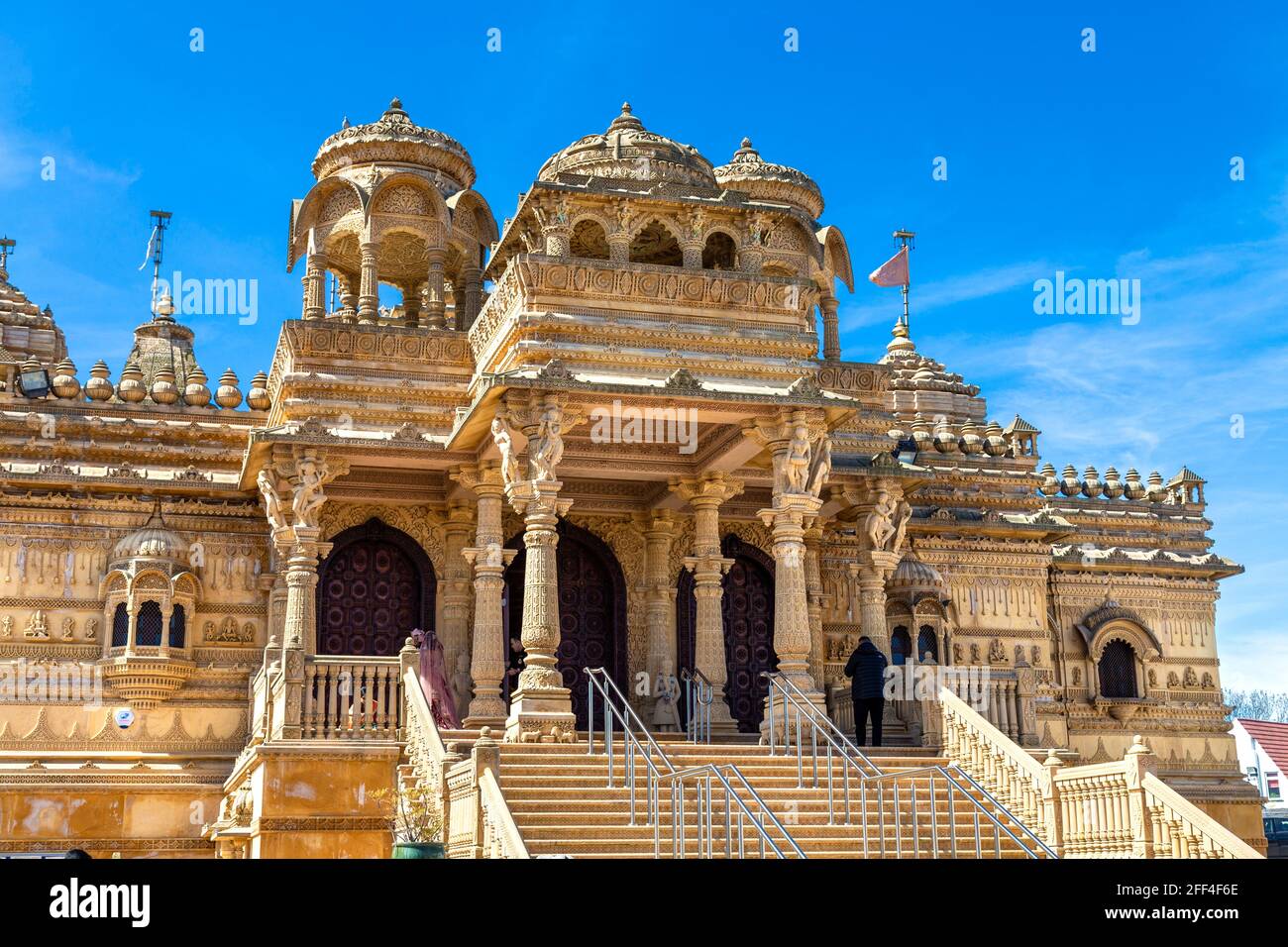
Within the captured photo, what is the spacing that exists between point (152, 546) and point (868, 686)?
408 inches

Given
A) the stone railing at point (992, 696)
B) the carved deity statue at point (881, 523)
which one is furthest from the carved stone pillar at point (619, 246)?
the stone railing at point (992, 696)

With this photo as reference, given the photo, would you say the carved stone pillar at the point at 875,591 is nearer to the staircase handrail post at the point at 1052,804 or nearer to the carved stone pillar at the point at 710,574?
the carved stone pillar at the point at 710,574

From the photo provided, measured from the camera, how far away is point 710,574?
820 inches

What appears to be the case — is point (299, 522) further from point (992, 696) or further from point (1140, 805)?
point (1140, 805)

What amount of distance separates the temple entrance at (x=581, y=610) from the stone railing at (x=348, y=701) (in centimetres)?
463

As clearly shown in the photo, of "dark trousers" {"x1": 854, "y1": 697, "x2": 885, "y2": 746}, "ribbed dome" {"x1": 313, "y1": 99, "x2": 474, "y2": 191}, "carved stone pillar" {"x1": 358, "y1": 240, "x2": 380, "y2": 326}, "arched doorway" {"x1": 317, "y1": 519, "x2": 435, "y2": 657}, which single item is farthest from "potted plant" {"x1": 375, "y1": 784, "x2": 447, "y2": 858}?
"ribbed dome" {"x1": 313, "y1": 99, "x2": 474, "y2": 191}

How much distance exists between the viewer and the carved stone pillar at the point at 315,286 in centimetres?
2353

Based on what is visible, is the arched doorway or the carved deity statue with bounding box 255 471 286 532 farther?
the arched doorway

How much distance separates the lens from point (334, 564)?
2223 cm

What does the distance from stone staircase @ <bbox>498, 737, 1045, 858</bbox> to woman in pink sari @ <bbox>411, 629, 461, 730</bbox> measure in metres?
3.27

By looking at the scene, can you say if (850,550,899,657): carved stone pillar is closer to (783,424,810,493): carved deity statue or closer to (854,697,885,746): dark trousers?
(854,697,885,746): dark trousers

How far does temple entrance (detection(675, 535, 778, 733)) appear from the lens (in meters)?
23.2
